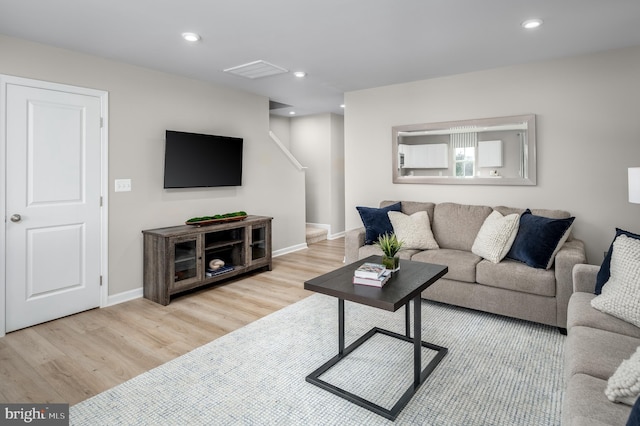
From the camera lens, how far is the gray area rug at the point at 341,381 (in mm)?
1920

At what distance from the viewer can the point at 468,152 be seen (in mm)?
4133

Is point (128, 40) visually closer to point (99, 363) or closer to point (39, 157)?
point (39, 157)

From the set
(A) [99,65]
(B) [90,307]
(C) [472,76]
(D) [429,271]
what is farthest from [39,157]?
(C) [472,76]

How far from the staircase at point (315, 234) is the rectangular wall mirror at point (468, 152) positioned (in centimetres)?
238

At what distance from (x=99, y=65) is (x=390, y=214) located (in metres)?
3.27

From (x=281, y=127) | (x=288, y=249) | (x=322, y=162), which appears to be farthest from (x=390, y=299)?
(x=281, y=127)

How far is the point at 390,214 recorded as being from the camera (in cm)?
408

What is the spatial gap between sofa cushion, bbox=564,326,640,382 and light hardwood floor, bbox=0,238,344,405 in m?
2.34

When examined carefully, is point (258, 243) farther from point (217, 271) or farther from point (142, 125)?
point (142, 125)

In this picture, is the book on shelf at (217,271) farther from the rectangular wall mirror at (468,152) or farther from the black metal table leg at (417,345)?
the black metal table leg at (417,345)

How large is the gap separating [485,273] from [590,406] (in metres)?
1.98

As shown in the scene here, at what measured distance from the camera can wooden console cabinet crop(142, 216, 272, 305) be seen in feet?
11.9

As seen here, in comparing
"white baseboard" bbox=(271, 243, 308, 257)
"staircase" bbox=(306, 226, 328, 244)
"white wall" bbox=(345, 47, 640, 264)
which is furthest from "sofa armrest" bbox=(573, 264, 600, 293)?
"staircase" bbox=(306, 226, 328, 244)

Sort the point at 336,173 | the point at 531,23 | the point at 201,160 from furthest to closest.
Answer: the point at 336,173, the point at 201,160, the point at 531,23
